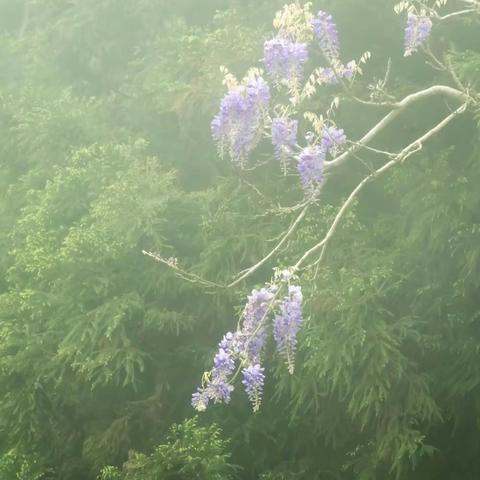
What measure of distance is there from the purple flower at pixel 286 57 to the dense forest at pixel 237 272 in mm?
1750

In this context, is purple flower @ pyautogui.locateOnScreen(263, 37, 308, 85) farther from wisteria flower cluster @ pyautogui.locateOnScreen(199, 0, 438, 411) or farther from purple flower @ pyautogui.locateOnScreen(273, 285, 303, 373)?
purple flower @ pyautogui.locateOnScreen(273, 285, 303, 373)

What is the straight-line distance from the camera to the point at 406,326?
767 centimetres

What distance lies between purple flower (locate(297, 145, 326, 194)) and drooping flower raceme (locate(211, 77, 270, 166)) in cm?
35

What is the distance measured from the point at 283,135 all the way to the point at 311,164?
0.26 meters

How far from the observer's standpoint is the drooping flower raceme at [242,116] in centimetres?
519

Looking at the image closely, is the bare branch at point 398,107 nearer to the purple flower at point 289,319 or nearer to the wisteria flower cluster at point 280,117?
the wisteria flower cluster at point 280,117

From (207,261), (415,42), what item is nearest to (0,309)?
(207,261)

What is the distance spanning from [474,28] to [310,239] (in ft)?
9.48

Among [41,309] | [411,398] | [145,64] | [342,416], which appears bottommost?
[342,416]

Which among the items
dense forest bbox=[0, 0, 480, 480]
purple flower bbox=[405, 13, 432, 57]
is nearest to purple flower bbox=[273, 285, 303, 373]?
dense forest bbox=[0, 0, 480, 480]

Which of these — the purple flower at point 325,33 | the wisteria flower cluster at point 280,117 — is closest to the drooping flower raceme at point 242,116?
the wisteria flower cluster at point 280,117

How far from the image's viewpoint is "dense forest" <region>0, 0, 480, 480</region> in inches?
292

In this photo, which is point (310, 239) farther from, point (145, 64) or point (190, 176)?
point (145, 64)

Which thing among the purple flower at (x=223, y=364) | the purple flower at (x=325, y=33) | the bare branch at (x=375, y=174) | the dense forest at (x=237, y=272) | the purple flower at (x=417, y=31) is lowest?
the dense forest at (x=237, y=272)
